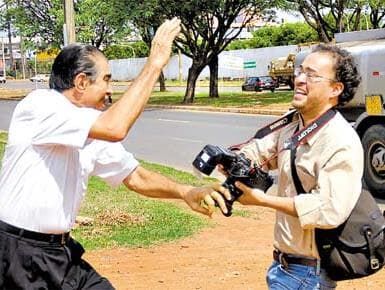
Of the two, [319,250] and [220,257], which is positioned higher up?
[319,250]

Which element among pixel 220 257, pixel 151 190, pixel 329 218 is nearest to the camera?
pixel 329 218

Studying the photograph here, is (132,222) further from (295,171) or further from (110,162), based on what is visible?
(295,171)

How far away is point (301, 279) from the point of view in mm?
3102

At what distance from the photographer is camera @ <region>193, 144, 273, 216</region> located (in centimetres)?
302

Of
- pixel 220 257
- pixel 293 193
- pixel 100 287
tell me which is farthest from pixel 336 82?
pixel 220 257


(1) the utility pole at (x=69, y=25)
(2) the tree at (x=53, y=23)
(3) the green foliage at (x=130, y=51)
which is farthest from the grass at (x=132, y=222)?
(3) the green foliage at (x=130, y=51)

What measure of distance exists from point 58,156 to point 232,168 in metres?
0.71

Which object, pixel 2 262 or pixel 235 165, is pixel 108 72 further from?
pixel 2 262

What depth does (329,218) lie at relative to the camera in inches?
114

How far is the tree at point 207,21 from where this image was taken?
105 ft

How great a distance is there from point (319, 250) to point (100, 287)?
0.98 metres

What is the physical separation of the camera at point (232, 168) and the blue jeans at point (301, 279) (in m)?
0.36

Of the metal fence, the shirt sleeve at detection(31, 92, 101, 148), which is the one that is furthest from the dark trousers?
the metal fence

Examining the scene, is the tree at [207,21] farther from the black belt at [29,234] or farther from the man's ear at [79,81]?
the black belt at [29,234]
